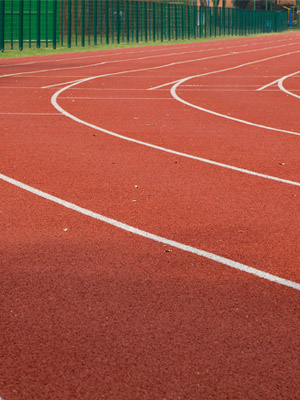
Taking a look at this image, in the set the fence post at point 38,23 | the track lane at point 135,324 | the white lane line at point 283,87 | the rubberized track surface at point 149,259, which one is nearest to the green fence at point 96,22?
the fence post at point 38,23

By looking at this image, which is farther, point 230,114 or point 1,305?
point 230,114

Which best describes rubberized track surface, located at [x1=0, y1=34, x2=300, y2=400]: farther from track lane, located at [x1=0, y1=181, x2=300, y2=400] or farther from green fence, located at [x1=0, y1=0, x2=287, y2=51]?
green fence, located at [x1=0, y1=0, x2=287, y2=51]

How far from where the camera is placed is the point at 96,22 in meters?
39.6

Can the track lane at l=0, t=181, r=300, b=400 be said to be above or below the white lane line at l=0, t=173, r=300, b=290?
below

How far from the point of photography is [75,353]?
12.7ft

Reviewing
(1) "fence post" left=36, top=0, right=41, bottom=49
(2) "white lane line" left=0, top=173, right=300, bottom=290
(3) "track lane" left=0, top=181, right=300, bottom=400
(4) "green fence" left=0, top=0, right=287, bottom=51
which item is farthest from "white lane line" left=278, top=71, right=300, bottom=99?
(1) "fence post" left=36, top=0, right=41, bottom=49

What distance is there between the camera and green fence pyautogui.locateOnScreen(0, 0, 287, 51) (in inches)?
1384

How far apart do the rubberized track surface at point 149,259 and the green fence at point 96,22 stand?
22.2m

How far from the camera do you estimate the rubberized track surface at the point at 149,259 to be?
12.1 ft

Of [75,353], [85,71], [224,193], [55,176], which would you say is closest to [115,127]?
[55,176]

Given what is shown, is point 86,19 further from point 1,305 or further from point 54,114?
point 1,305

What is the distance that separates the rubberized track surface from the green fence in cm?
2218

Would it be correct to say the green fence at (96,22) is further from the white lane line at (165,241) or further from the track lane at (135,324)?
the track lane at (135,324)

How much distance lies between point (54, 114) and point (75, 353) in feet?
30.9
